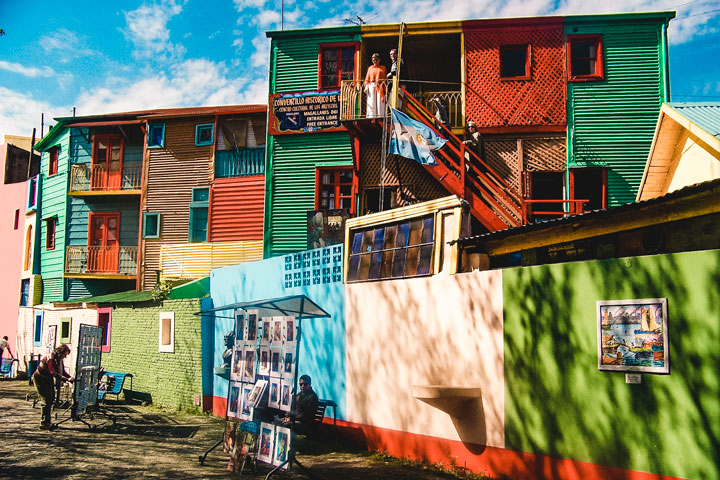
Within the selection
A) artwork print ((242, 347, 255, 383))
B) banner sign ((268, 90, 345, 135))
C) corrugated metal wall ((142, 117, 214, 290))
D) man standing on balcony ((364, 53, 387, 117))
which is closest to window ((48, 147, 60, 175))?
corrugated metal wall ((142, 117, 214, 290))

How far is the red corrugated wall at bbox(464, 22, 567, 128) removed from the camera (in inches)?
642

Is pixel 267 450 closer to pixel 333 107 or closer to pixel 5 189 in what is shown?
pixel 333 107

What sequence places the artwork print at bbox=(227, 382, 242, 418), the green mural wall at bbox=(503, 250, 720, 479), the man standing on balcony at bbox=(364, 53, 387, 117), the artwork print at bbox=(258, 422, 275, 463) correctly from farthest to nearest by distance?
the man standing on balcony at bbox=(364, 53, 387, 117) → the artwork print at bbox=(227, 382, 242, 418) → the artwork print at bbox=(258, 422, 275, 463) → the green mural wall at bbox=(503, 250, 720, 479)

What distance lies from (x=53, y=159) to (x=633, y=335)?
27.9m

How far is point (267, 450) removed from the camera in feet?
30.3

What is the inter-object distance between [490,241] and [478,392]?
2.32 metres

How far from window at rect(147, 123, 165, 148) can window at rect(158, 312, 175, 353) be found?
9.75 meters

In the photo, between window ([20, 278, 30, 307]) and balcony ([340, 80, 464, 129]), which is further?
window ([20, 278, 30, 307])

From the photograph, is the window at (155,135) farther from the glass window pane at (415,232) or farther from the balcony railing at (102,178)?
the glass window pane at (415,232)

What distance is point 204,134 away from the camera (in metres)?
24.1

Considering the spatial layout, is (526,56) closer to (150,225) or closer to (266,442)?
(266,442)

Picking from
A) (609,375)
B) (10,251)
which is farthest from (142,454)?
(10,251)

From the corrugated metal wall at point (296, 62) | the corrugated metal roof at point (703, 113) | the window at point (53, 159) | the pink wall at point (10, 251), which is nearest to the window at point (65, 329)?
the pink wall at point (10, 251)

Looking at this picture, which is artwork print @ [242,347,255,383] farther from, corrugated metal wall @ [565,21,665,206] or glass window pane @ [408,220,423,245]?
corrugated metal wall @ [565,21,665,206]
